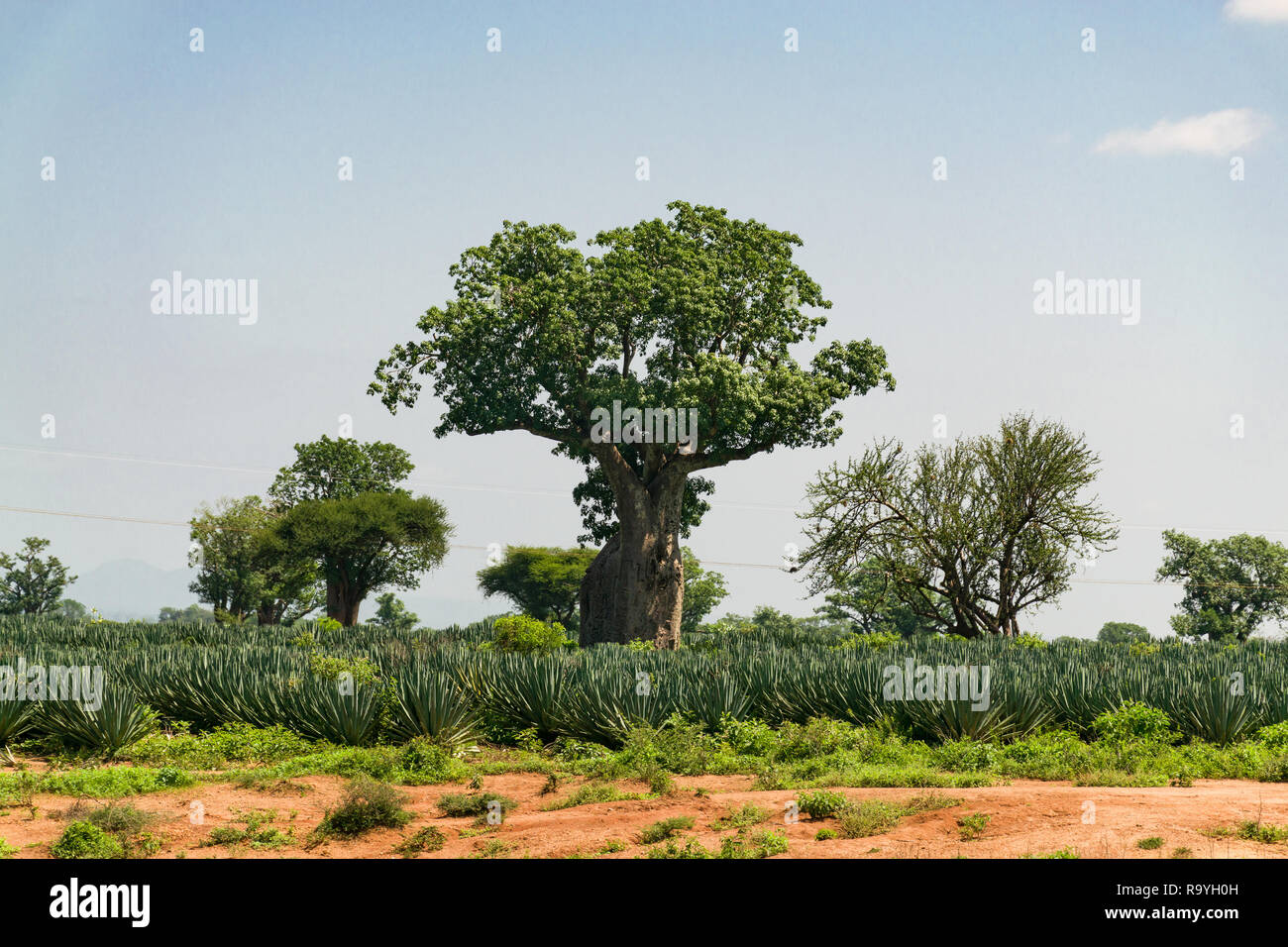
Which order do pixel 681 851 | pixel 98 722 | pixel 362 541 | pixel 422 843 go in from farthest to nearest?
pixel 362 541
pixel 98 722
pixel 422 843
pixel 681 851

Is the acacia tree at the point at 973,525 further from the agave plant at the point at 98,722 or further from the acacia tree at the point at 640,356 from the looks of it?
the agave plant at the point at 98,722

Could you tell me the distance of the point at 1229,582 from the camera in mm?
64938

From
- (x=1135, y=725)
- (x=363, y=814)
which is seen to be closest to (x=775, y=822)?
(x=363, y=814)

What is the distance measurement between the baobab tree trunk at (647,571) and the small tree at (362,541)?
78.8 feet

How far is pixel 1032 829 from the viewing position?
819 cm

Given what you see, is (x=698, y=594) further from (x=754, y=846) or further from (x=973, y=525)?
(x=754, y=846)

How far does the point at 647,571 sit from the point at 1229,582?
1854 inches

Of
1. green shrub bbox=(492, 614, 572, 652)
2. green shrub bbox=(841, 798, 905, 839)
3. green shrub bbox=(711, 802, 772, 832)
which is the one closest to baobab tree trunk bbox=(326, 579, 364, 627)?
green shrub bbox=(492, 614, 572, 652)

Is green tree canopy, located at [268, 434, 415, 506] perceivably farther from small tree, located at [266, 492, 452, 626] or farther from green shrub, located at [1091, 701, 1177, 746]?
green shrub, located at [1091, 701, 1177, 746]

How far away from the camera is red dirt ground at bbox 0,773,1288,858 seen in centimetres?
788

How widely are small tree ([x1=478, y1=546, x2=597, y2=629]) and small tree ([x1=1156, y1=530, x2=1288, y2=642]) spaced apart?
34330mm

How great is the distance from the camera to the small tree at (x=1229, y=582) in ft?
208
